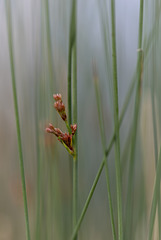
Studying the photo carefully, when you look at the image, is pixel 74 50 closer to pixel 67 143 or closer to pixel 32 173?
pixel 67 143

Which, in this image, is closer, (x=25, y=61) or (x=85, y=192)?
(x=85, y=192)

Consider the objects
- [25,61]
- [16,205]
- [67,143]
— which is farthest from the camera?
[16,205]

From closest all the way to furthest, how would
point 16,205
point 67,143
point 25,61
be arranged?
point 67,143 → point 25,61 → point 16,205

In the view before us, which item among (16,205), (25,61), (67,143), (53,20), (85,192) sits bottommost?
(16,205)

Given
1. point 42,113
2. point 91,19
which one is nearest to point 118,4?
point 91,19

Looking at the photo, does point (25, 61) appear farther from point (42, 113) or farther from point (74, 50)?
point (74, 50)

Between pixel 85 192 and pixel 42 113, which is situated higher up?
pixel 42 113
